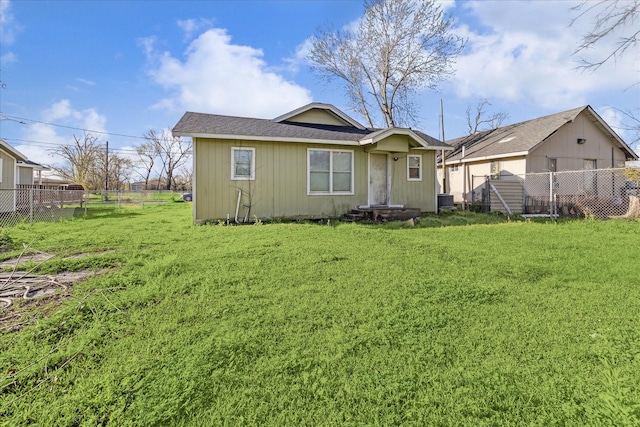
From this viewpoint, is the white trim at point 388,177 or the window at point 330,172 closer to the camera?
the window at point 330,172

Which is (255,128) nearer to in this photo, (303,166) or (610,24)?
(303,166)

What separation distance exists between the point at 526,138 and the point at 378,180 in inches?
372

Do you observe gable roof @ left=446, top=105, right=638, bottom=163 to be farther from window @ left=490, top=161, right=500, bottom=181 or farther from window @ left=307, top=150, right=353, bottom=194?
window @ left=307, top=150, right=353, bottom=194

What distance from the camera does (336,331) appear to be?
8.96 feet

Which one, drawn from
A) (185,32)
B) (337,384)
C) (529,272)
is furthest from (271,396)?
(185,32)

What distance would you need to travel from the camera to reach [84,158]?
107ft

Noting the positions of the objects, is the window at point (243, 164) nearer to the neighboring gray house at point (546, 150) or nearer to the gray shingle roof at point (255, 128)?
the gray shingle roof at point (255, 128)

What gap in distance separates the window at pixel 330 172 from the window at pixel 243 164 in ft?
5.87

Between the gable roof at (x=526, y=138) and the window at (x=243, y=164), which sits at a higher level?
the gable roof at (x=526, y=138)

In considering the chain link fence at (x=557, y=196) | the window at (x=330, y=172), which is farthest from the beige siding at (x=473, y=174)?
the window at (x=330, y=172)

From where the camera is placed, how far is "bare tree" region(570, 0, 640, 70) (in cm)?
596

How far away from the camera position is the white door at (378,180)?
10.8 meters

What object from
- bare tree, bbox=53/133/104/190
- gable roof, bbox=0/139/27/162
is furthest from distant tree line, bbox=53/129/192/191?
gable roof, bbox=0/139/27/162

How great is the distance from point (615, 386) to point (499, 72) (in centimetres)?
1456
